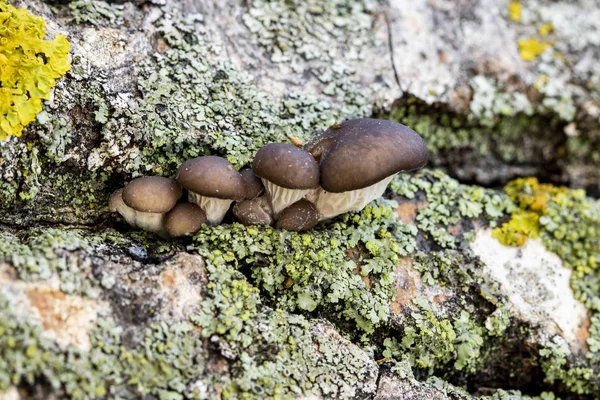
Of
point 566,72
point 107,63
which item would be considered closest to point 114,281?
point 107,63

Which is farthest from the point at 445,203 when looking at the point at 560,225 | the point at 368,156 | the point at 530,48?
the point at 530,48

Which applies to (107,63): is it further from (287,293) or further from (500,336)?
(500,336)

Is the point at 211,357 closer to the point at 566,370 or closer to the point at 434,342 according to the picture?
the point at 434,342

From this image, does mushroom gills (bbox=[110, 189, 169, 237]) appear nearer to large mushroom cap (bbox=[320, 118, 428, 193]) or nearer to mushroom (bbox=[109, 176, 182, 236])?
mushroom (bbox=[109, 176, 182, 236])

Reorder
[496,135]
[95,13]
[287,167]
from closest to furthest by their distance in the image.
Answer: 1. [287,167]
2. [95,13]
3. [496,135]

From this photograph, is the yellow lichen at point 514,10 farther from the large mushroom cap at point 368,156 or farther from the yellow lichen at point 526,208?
the large mushroom cap at point 368,156

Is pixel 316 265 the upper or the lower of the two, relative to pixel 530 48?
lower
